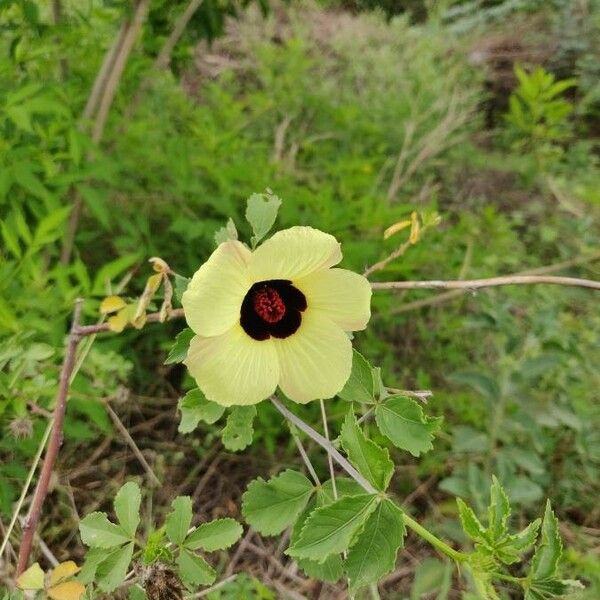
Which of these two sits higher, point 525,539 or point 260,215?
point 260,215

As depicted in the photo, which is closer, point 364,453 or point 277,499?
point 364,453

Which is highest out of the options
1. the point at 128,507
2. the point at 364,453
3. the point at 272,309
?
the point at 272,309

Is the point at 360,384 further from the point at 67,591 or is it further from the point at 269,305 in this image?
the point at 67,591

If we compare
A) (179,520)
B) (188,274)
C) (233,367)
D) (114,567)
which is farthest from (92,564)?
(188,274)

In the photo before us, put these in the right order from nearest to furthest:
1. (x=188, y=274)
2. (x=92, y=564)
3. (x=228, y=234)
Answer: (x=228, y=234)
(x=92, y=564)
(x=188, y=274)

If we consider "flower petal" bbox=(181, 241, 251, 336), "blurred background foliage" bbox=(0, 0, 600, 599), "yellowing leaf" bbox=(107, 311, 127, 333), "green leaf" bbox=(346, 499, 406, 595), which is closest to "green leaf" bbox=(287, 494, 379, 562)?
"green leaf" bbox=(346, 499, 406, 595)

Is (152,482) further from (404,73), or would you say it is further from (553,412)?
(404,73)
